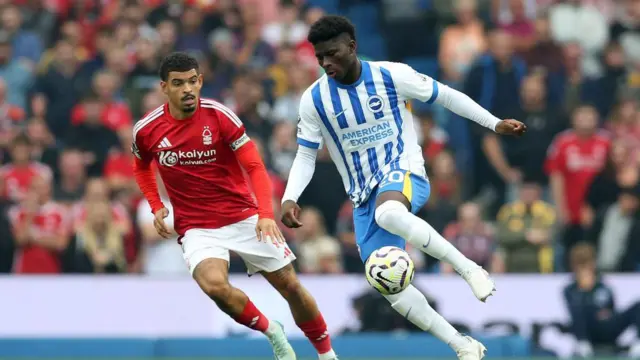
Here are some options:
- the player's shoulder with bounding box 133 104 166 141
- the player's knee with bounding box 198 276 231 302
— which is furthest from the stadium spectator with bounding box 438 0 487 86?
the player's knee with bounding box 198 276 231 302

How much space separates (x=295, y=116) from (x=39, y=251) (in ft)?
12.1

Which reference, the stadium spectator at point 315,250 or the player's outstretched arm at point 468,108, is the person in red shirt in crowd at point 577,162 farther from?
the player's outstretched arm at point 468,108

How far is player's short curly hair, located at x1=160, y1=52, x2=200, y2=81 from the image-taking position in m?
9.92

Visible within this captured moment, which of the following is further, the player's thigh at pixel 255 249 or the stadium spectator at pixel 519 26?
the stadium spectator at pixel 519 26

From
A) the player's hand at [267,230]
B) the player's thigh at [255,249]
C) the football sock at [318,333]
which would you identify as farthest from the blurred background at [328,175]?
the player's hand at [267,230]

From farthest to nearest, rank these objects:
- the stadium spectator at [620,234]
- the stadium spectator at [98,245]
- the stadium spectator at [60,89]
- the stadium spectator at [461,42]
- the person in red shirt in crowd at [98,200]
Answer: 1. the stadium spectator at [461,42]
2. the stadium spectator at [60,89]
3. the stadium spectator at [620,234]
4. the person in red shirt in crowd at [98,200]
5. the stadium spectator at [98,245]

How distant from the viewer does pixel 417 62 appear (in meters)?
18.5

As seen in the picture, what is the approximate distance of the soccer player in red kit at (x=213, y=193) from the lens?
9.99 m

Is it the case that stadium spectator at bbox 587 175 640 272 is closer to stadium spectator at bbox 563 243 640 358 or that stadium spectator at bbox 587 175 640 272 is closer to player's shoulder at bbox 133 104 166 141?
stadium spectator at bbox 563 243 640 358

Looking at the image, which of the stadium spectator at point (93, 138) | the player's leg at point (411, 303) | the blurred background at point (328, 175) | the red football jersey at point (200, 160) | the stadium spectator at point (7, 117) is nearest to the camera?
the player's leg at point (411, 303)

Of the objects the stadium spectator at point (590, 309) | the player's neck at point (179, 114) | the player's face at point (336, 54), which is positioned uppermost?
the player's face at point (336, 54)

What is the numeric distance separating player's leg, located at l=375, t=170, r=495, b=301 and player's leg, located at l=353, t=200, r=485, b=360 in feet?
1.09

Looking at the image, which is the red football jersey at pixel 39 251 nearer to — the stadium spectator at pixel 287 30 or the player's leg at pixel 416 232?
the stadium spectator at pixel 287 30

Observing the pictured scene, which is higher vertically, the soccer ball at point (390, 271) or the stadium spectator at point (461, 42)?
the stadium spectator at point (461, 42)
